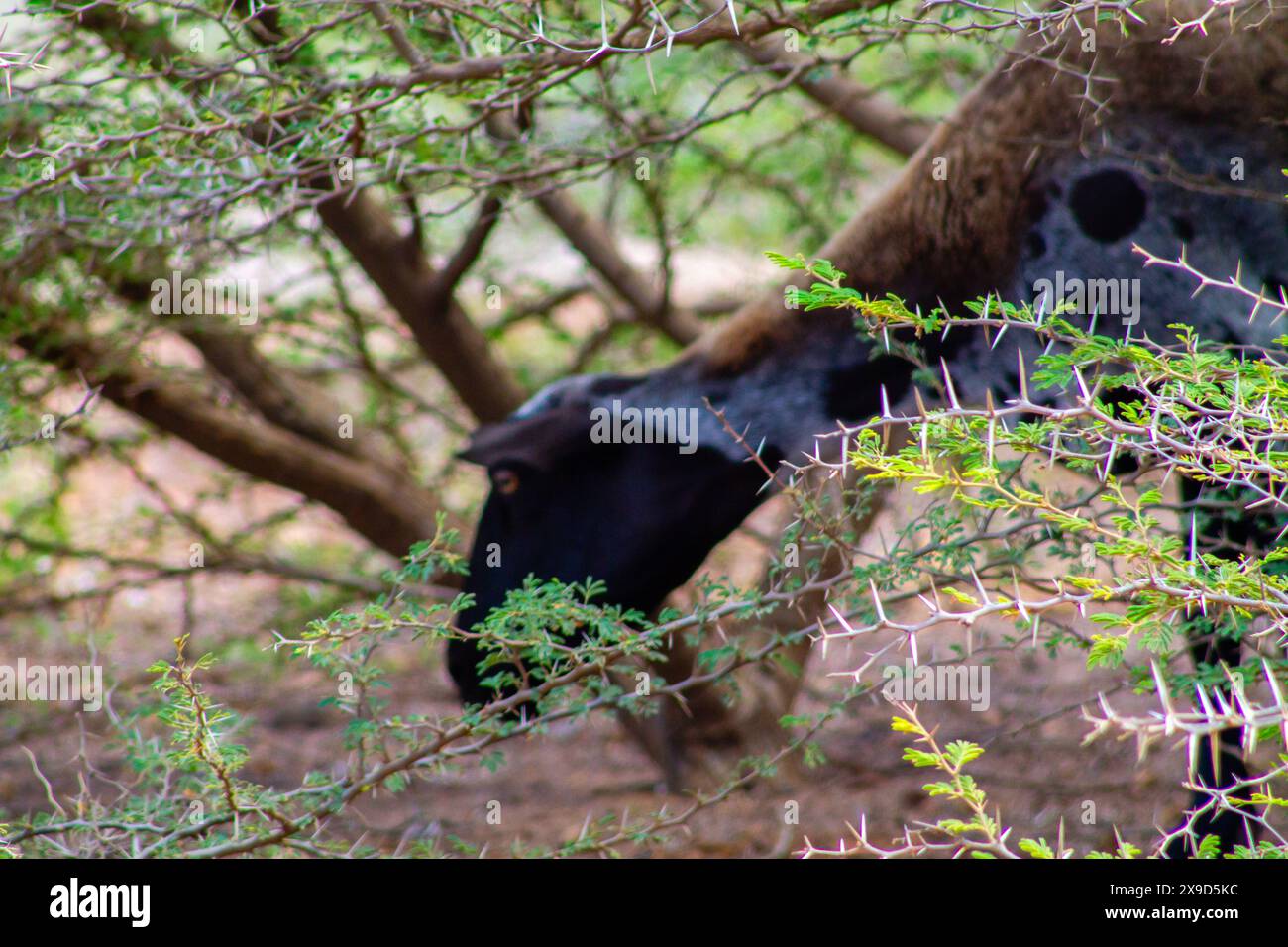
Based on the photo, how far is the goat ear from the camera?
3.21 meters

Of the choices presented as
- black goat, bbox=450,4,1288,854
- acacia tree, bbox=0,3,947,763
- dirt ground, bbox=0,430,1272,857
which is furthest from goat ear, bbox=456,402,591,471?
dirt ground, bbox=0,430,1272,857

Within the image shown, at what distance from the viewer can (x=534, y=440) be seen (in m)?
3.22

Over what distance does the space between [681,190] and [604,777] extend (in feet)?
9.87

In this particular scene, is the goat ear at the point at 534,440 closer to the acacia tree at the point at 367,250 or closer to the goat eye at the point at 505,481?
the goat eye at the point at 505,481

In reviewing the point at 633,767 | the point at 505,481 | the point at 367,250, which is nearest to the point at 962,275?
the point at 505,481

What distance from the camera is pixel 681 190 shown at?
6.09 m

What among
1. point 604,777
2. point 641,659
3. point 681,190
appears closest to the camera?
point 641,659

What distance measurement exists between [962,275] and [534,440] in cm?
126

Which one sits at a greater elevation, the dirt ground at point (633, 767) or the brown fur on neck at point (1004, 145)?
the brown fur on neck at point (1004, 145)

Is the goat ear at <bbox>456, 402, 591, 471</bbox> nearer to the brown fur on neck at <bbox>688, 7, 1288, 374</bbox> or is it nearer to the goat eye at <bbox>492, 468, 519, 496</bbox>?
the goat eye at <bbox>492, 468, 519, 496</bbox>

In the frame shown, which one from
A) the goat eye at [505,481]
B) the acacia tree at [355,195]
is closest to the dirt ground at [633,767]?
the acacia tree at [355,195]

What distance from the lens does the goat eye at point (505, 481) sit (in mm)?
3238
